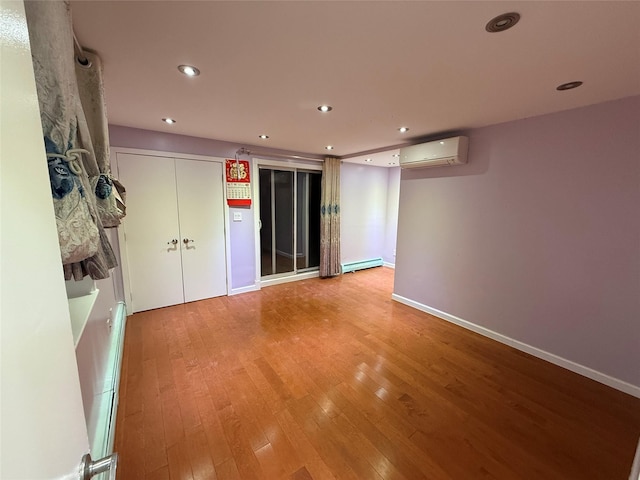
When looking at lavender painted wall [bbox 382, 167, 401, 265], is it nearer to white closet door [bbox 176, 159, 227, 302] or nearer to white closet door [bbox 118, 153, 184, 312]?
white closet door [bbox 176, 159, 227, 302]

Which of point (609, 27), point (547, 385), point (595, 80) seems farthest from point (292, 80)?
point (547, 385)

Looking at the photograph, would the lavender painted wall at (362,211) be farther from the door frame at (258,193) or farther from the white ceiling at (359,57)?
the white ceiling at (359,57)

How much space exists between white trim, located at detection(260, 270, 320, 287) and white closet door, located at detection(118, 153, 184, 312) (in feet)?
4.39

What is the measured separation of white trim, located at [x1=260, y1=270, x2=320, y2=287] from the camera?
4301 mm

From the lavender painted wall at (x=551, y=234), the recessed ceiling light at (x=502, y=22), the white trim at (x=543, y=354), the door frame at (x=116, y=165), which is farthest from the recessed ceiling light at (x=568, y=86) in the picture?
the door frame at (x=116, y=165)

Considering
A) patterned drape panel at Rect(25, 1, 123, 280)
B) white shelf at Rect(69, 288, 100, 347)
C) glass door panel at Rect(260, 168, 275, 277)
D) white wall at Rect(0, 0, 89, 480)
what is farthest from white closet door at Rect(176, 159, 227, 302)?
white wall at Rect(0, 0, 89, 480)

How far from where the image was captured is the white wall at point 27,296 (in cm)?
36

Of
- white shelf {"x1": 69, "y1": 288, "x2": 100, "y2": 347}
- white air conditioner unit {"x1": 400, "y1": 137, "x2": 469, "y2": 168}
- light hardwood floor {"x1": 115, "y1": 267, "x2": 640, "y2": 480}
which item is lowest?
light hardwood floor {"x1": 115, "y1": 267, "x2": 640, "y2": 480}

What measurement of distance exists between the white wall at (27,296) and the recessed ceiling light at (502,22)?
1555mm

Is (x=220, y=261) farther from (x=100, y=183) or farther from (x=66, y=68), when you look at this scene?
(x=66, y=68)

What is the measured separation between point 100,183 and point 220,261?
2740 mm

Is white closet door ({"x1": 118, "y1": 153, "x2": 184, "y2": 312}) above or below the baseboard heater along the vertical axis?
above

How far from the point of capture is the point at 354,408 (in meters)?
1.82

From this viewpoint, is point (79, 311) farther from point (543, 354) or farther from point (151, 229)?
point (543, 354)
